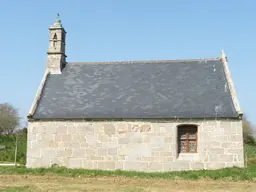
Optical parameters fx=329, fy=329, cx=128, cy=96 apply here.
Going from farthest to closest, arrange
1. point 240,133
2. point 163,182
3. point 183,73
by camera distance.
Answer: point 183,73
point 240,133
point 163,182

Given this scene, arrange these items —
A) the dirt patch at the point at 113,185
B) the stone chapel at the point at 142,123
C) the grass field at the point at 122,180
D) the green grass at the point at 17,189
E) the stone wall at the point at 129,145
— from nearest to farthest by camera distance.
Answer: the green grass at the point at 17,189, the dirt patch at the point at 113,185, the grass field at the point at 122,180, the stone wall at the point at 129,145, the stone chapel at the point at 142,123

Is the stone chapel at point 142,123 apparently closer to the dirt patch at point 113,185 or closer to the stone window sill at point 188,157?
the stone window sill at point 188,157

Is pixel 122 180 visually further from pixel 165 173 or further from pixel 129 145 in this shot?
pixel 129 145

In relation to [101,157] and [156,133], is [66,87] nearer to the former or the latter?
[101,157]

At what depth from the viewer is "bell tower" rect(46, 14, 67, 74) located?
19.9 m

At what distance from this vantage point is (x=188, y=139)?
15.9 metres

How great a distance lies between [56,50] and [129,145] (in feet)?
26.2

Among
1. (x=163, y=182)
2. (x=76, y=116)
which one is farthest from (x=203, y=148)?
(x=76, y=116)

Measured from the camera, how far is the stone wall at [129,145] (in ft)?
50.2

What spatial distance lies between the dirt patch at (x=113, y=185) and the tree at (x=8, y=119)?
35.7 metres

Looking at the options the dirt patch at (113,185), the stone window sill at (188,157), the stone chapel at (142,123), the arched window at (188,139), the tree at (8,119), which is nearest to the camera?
the dirt patch at (113,185)

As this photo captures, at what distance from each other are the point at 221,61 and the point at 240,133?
5357mm

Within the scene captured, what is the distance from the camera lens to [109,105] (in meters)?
17.2

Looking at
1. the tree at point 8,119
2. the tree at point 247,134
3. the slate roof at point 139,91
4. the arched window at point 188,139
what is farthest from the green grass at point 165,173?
the tree at point 247,134
